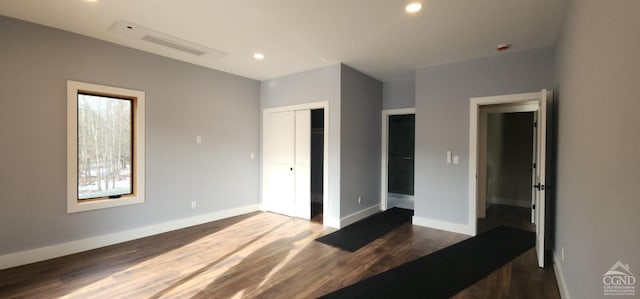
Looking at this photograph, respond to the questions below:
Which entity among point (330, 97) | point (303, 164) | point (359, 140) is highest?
point (330, 97)

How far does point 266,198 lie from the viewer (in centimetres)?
542

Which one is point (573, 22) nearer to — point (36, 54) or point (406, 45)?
point (406, 45)

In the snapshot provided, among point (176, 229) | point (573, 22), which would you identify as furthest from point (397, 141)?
point (176, 229)

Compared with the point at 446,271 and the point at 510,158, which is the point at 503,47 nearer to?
the point at 446,271

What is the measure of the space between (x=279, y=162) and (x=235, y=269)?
2548 millimetres

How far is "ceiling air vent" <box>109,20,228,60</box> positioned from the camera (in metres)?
3.09

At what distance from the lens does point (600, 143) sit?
1.45 m

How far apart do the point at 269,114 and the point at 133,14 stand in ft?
9.26

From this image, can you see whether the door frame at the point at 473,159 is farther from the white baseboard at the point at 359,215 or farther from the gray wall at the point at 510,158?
the gray wall at the point at 510,158

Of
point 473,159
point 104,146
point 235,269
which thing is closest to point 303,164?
point 235,269

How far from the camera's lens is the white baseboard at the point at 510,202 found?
584 centimetres

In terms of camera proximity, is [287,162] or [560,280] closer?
[560,280]

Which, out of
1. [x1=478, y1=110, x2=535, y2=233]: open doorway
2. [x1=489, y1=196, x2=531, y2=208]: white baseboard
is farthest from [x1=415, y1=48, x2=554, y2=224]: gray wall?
[x1=489, y1=196, x2=531, y2=208]: white baseboard

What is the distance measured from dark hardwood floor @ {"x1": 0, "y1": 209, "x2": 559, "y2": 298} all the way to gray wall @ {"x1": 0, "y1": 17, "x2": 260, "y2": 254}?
457 mm
